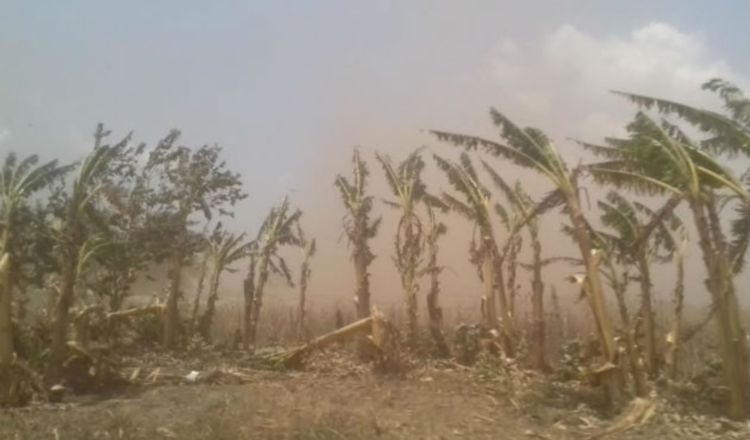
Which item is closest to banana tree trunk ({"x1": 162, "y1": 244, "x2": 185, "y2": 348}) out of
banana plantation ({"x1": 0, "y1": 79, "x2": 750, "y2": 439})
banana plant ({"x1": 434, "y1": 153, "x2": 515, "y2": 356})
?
banana plantation ({"x1": 0, "y1": 79, "x2": 750, "y2": 439})

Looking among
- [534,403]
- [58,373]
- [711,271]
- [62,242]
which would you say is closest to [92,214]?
[62,242]

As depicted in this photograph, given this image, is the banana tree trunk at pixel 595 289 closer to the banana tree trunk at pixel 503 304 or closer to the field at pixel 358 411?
the field at pixel 358 411

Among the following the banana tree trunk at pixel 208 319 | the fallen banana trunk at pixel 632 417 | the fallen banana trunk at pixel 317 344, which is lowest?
the fallen banana trunk at pixel 632 417

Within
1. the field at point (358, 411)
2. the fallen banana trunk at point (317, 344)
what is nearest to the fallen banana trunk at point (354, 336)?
the fallen banana trunk at point (317, 344)

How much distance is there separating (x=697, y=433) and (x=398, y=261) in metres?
9.13

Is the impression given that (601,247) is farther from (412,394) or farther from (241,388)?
(241,388)

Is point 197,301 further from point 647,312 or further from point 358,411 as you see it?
point 647,312

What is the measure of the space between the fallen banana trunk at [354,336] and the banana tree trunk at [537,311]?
13.3 ft

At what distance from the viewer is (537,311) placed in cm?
1673

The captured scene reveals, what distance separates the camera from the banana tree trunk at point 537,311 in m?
16.4

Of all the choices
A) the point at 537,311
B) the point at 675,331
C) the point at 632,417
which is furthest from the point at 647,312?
the point at 632,417

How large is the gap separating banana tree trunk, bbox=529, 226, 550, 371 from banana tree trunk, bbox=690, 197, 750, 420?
18.5 feet

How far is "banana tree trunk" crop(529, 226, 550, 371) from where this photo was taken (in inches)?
647

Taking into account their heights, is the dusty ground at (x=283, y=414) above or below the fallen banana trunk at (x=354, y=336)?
below
